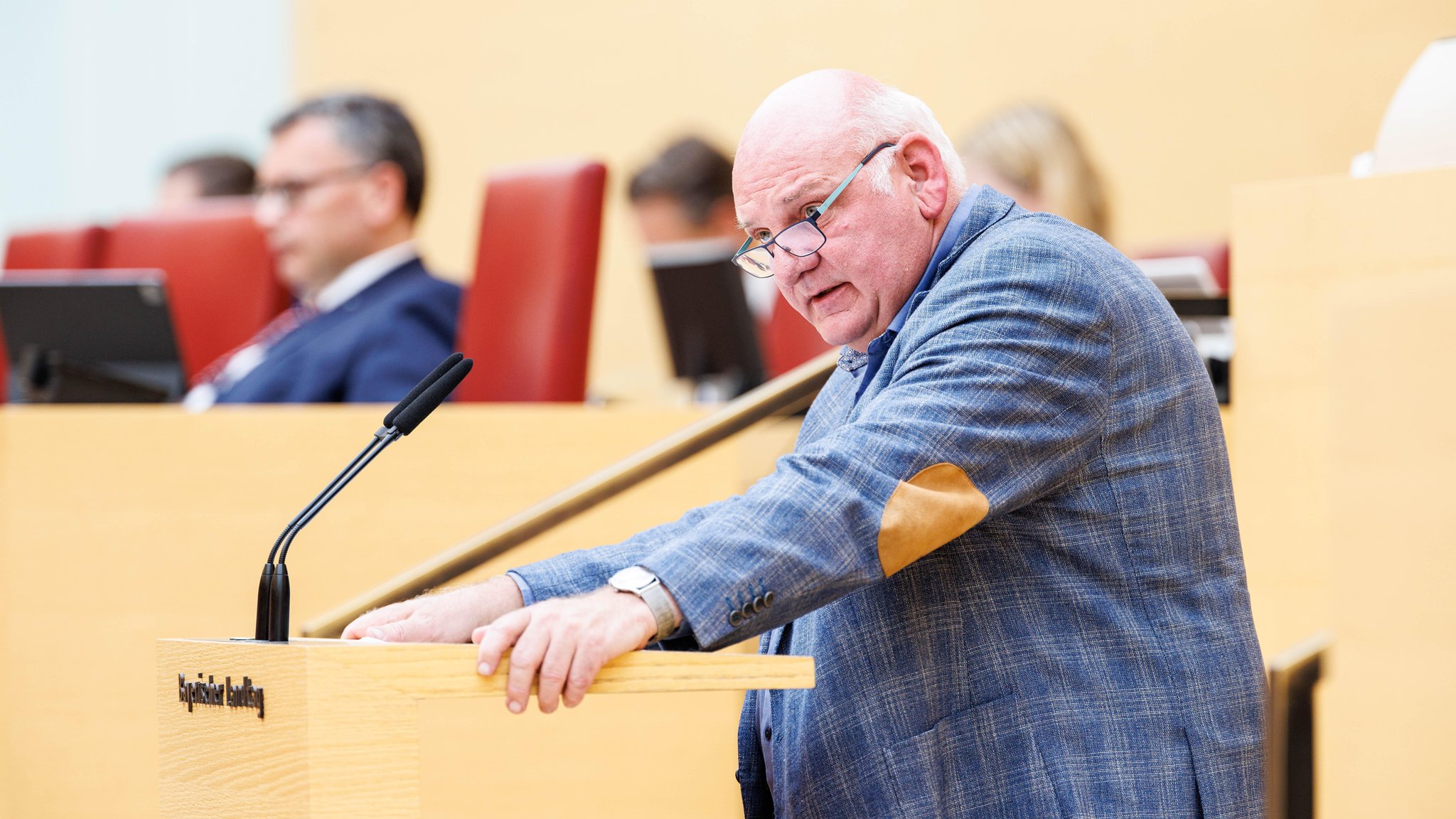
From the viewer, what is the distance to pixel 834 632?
1.22 meters

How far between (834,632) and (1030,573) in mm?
166

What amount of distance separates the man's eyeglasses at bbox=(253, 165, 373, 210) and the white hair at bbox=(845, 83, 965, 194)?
1849 mm

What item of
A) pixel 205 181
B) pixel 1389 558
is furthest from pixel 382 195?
pixel 1389 558

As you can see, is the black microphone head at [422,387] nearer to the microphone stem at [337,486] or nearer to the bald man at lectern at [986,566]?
the microphone stem at [337,486]

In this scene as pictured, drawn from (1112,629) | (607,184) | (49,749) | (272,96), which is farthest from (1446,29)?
(272,96)

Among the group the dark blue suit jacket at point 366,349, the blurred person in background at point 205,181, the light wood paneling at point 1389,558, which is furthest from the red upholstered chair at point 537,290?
the blurred person in background at point 205,181

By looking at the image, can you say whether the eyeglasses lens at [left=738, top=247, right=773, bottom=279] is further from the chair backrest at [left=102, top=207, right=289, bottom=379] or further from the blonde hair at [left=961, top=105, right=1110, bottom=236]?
the chair backrest at [left=102, top=207, right=289, bottom=379]

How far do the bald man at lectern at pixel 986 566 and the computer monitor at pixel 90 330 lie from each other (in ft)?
5.43

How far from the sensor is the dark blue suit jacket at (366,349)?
2.64 metres

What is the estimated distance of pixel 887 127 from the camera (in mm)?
1296

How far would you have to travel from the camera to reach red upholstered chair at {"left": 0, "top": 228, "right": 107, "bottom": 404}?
356 cm

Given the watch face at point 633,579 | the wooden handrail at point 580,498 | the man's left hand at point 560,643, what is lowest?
the wooden handrail at point 580,498

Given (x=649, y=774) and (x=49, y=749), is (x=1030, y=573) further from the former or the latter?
(x=49, y=749)

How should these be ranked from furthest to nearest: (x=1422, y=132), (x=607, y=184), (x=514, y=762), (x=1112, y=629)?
(x=607, y=184)
(x=514, y=762)
(x=1422, y=132)
(x=1112, y=629)
